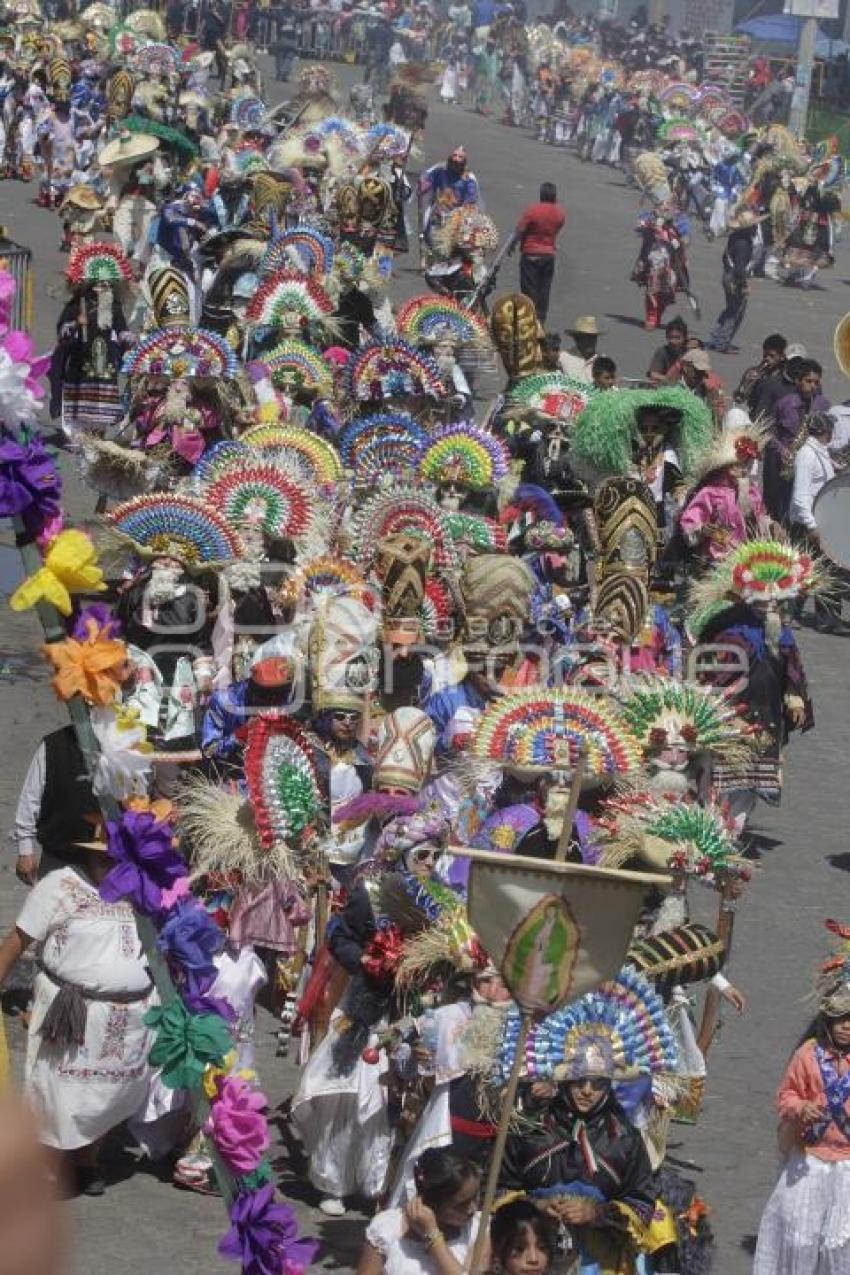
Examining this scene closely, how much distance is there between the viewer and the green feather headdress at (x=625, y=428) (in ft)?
43.9

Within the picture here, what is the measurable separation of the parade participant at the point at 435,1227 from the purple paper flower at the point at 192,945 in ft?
2.39

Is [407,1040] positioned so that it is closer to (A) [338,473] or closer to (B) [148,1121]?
(B) [148,1121]

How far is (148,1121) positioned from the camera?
7.46 m

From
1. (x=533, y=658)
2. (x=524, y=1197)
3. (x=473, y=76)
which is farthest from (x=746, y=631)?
(x=473, y=76)

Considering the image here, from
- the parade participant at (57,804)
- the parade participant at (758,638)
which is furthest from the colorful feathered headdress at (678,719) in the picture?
the parade participant at (57,804)

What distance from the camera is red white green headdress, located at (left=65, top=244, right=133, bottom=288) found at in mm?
16328

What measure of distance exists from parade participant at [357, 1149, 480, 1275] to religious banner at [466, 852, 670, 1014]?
63 centimetres

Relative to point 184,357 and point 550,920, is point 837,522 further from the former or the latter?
point 550,920

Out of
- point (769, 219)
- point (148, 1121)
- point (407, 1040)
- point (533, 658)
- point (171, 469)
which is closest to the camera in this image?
point (407, 1040)

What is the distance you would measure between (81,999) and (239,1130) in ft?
4.55

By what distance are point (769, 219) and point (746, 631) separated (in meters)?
22.6

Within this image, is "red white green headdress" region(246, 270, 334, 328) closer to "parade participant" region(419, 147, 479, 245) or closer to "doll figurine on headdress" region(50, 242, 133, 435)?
"doll figurine on headdress" region(50, 242, 133, 435)

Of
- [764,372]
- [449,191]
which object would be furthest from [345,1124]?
[449,191]

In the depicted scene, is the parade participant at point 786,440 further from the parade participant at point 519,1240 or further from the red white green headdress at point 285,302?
the parade participant at point 519,1240
